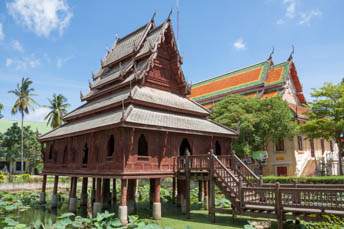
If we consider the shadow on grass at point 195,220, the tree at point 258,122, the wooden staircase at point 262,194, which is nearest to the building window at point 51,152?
the shadow on grass at point 195,220

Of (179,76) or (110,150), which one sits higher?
(179,76)

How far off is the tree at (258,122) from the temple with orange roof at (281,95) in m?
3.01

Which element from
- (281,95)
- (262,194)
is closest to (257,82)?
(281,95)

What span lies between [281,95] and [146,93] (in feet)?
65.7

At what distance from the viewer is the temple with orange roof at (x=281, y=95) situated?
106 ft

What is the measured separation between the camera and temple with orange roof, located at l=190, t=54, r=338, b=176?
106ft

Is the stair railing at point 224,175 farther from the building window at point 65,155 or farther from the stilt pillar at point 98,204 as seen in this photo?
the building window at point 65,155

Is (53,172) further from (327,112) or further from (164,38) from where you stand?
(327,112)

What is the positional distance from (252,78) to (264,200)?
88.8 ft

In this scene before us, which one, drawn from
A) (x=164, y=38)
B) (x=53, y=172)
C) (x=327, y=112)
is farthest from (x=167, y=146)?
(x=327, y=112)

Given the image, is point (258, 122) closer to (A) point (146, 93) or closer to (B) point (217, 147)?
(B) point (217, 147)

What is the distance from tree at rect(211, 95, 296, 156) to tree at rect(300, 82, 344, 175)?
181 cm

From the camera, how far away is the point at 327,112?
2717 cm

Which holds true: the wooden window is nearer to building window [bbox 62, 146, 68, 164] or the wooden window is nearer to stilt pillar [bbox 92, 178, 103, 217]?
stilt pillar [bbox 92, 178, 103, 217]
